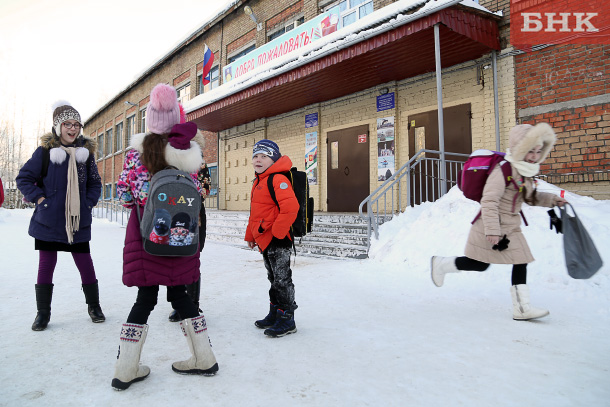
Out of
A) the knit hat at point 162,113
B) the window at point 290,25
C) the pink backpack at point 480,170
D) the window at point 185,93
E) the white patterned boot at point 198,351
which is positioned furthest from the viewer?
the window at point 185,93

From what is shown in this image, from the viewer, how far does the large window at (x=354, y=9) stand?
30.7ft

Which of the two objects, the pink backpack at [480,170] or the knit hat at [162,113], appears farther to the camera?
the pink backpack at [480,170]

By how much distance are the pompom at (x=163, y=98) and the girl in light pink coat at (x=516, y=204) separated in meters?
2.35

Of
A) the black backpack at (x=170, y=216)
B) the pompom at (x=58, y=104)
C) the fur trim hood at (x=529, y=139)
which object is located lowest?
the black backpack at (x=170, y=216)

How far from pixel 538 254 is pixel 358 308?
231 centimetres

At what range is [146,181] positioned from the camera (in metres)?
2.04

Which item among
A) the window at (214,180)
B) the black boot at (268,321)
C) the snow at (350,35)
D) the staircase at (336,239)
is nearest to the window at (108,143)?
the window at (214,180)

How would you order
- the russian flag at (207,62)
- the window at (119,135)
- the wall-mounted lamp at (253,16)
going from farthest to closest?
the window at (119,135) → the russian flag at (207,62) → the wall-mounted lamp at (253,16)

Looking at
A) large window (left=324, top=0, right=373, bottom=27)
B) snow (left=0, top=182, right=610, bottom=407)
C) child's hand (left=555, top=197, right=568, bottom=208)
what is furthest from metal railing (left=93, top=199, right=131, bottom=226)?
child's hand (left=555, top=197, right=568, bottom=208)

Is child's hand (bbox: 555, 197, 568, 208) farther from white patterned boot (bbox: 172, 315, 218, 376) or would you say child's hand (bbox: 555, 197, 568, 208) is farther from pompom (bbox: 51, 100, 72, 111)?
pompom (bbox: 51, 100, 72, 111)

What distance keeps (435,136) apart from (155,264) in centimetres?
742

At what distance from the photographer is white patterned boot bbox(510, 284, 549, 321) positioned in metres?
2.81

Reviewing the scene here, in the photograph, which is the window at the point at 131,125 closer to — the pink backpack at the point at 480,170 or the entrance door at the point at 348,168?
the entrance door at the point at 348,168

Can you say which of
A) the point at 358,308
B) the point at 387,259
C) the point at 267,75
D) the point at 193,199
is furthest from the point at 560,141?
the point at 193,199
